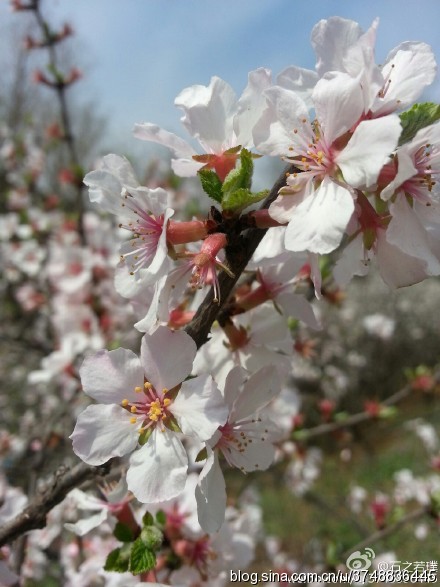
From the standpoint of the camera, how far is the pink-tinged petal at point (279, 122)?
2.60 ft

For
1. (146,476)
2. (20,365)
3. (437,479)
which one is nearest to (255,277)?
(146,476)

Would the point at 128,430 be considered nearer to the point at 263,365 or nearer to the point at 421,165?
the point at 263,365

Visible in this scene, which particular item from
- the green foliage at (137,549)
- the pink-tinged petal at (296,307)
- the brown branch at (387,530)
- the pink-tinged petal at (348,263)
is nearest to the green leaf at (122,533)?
the green foliage at (137,549)

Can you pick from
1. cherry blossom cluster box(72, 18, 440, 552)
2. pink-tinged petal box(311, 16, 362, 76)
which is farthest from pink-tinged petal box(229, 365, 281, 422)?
pink-tinged petal box(311, 16, 362, 76)

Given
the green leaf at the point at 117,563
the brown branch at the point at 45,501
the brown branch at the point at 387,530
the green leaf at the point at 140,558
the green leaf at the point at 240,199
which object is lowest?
the brown branch at the point at 387,530

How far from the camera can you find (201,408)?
811 mm

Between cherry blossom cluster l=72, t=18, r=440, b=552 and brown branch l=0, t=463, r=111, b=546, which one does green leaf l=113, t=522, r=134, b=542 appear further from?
cherry blossom cluster l=72, t=18, r=440, b=552

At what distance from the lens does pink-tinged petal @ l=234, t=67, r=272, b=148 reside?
83 cm

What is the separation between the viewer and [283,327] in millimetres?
1035

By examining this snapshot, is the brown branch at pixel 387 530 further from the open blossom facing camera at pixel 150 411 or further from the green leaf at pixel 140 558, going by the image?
the open blossom facing camera at pixel 150 411

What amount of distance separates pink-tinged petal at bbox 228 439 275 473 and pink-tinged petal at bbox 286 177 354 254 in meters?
0.47

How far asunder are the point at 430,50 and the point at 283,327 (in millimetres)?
555

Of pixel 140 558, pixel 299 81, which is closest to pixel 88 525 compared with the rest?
pixel 140 558

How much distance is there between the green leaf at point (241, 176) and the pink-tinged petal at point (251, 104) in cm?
7
